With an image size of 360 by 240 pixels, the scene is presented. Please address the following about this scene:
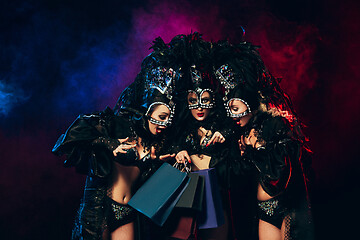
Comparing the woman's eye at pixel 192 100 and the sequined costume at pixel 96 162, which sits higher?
the woman's eye at pixel 192 100

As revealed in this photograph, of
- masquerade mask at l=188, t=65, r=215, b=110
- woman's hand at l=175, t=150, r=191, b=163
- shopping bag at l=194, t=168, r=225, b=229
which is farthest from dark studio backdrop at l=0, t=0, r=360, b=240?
shopping bag at l=194, t=168, r=225, b=229

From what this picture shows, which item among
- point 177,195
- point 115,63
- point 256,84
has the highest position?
point 115,63

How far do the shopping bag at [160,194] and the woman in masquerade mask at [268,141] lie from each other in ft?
1.57

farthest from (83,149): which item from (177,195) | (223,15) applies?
(223,15)

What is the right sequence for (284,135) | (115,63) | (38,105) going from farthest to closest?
(115,63) → (38,105) → (284,135)

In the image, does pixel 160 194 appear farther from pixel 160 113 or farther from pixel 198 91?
pixel 198 91

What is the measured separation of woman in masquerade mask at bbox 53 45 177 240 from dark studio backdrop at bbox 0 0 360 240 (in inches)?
28.4

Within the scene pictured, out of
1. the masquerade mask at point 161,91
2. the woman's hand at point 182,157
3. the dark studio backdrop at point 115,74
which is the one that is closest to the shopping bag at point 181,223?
the woman's hand at point 182,157

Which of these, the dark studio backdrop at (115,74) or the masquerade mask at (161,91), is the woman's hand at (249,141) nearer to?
the masquerade mask at (161,91)

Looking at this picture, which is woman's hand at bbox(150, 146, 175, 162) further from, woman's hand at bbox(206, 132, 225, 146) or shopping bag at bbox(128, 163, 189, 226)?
woman's hand at bbox(206, 132, 225, 146)

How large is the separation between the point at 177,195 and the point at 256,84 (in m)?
0.90

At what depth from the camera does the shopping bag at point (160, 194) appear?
83.7 inches

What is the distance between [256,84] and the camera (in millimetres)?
2371

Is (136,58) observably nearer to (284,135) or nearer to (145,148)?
(145,148)
